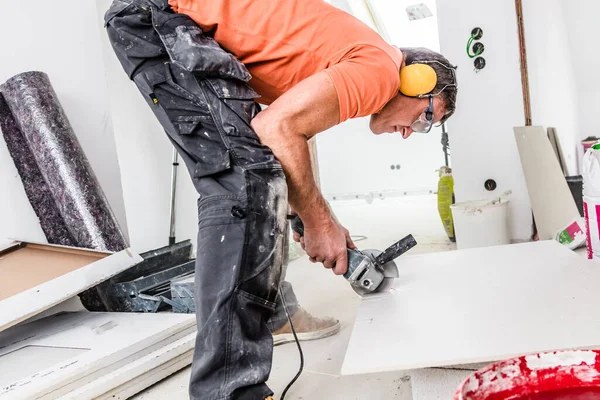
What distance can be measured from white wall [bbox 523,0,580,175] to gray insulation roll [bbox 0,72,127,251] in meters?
2.40

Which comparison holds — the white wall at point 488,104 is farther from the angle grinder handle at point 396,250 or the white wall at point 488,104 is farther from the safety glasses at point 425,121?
the angle grinder handle at point 396,250

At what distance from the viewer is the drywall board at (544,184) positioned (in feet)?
7.55

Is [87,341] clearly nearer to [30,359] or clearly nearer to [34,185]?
[30,359]

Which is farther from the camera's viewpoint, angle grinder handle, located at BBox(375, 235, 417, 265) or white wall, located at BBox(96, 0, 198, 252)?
white wall, located at BBox(96, 0, 198, 252)

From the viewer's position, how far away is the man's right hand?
1.32 meters

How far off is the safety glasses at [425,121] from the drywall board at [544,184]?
1137mm

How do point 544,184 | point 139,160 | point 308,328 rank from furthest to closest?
point 139,160
point 544,184
point 308,328

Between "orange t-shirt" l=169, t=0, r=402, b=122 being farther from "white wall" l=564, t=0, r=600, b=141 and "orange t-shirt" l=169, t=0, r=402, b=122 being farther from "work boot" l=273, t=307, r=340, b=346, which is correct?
"white wall" l=564, t=0, r=600, b=141

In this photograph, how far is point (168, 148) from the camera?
306 cm

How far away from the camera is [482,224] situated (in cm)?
263

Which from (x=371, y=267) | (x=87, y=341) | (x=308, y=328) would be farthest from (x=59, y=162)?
(x=371, y=267)

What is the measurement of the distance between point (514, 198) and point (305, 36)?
82.9 inches

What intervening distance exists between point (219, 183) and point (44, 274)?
104 cm

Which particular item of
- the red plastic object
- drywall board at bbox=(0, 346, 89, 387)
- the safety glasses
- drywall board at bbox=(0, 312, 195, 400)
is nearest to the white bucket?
the safety glasses
